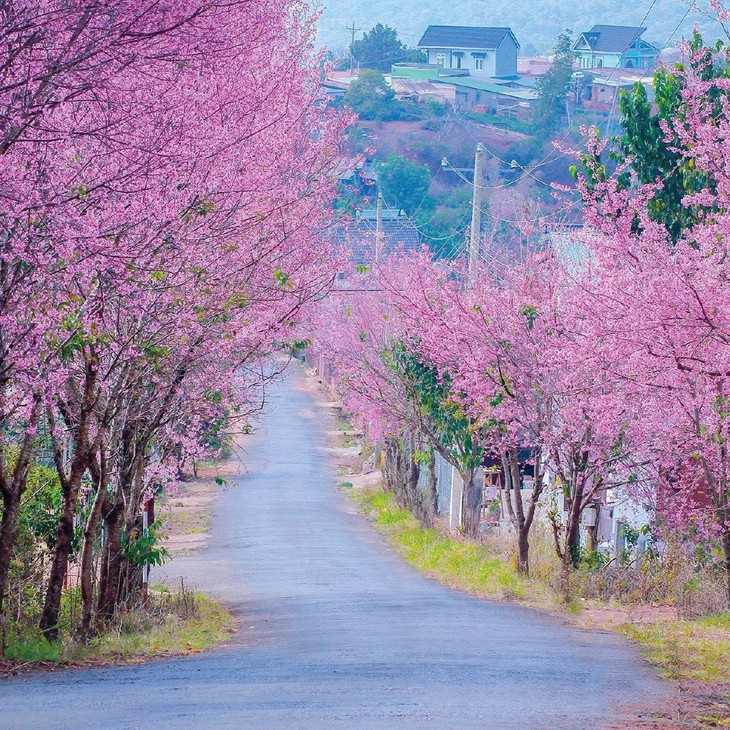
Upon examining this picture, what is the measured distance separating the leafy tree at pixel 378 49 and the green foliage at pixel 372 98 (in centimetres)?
1175

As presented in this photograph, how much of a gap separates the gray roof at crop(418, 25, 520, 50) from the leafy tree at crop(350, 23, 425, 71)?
6246 millimetres

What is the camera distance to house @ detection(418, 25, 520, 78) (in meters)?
81.0

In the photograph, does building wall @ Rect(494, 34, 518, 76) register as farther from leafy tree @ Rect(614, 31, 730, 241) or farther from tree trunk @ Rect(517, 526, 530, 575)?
tree trunk @ Rect(517, 526, 530, 575)

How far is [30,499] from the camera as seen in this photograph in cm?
1373

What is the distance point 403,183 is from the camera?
1935 inches

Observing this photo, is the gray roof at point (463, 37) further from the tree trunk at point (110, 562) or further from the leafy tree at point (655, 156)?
the tree trunk at point (110, 562)

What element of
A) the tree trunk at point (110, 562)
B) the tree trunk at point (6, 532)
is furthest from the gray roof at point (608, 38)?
the tree trunk at point (6, 532)

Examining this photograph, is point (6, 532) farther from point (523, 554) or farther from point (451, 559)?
point (451, 559)

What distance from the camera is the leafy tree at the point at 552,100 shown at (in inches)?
2275

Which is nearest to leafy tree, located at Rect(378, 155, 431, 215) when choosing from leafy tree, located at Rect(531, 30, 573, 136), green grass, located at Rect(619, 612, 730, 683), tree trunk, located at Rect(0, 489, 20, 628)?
leafy tree, located at Rect(531, 30, 573, 136)

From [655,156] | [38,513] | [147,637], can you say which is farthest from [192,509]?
[147,637]

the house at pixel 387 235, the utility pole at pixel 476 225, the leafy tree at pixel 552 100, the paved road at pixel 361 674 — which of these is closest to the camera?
the paved road at pixel 361 674

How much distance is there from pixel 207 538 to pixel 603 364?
18.2m

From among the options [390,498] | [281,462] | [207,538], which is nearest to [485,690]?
[207,538]
